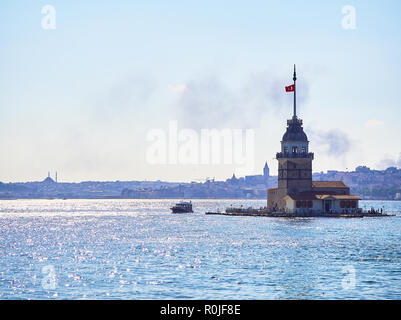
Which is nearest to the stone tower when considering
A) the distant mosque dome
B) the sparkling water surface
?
the distant mosque dome

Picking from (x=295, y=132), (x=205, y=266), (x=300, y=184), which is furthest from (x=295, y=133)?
(x=205, y=266)

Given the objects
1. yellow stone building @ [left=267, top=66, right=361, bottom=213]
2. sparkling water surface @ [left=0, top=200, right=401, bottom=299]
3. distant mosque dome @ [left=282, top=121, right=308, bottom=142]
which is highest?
distant mosque dome @ [left=282, top=121, right=308, bottom=142]

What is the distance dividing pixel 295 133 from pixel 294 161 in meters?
5.50

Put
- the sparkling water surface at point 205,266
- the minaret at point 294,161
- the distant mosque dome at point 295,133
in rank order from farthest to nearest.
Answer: the distant mosque dome at point 295,133
the minaret at point 294,161
the sparkling water surface at point 205,266

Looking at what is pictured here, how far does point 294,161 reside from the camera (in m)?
128

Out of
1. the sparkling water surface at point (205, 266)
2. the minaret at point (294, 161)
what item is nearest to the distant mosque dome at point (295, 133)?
the minaret at point (294, 161)

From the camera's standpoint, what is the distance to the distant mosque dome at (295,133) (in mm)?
129750

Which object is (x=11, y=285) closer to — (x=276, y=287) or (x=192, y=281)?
(x=192, y=281)

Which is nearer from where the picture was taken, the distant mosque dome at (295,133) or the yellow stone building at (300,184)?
the yellow stone building at (300,184)

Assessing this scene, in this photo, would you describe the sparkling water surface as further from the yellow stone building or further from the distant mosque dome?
the distant mosque dome

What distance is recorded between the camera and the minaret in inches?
5059

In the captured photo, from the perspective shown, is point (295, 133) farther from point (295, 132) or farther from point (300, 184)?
point (300, 184)

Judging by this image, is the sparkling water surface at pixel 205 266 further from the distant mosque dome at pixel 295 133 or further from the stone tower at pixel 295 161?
the distant mosque dome at pixel 295 133
